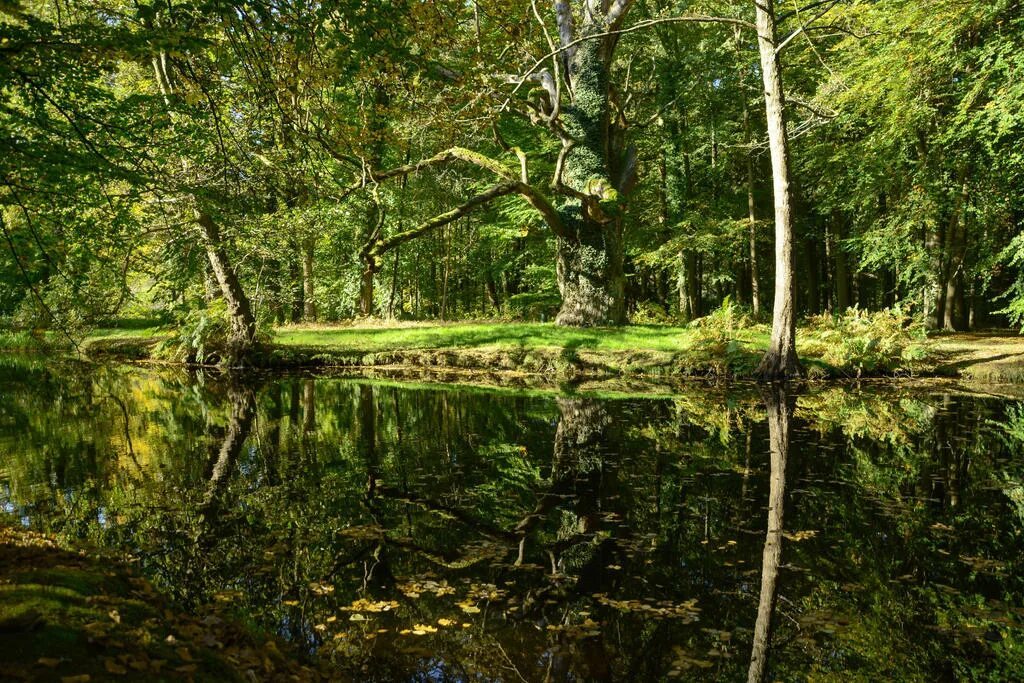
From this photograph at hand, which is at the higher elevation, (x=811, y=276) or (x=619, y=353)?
(x=811, y=276)

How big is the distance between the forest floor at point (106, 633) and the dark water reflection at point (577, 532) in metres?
0.33

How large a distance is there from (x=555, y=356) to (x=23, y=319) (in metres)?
21.4

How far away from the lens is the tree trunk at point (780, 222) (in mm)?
13523

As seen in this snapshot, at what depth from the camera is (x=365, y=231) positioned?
26.9m

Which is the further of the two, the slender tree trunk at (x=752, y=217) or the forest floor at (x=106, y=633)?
the slender tree trunk at (x=752, y=217)

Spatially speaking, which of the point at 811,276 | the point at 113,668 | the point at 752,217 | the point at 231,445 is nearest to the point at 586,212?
the point at 752,217

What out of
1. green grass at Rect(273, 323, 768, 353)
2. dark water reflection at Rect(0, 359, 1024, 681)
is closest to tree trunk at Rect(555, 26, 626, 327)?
green grass at Rect(273, 323, 768, 353)

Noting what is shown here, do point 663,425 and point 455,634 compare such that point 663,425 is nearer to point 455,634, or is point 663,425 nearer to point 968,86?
point 455,634

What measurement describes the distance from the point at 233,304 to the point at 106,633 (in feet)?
53.1

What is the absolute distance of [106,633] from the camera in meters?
2.70

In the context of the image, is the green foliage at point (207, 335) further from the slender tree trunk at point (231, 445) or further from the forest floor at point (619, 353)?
the slender tree trunk at point (231, 445)

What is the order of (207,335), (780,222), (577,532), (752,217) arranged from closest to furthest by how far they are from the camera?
(577,532) → (780,222) → (207,335) → (752,217)

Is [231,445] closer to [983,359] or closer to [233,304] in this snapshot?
[233,304]

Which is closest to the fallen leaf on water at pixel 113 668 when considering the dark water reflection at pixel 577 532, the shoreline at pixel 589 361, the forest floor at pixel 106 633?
the forest floor at pixel 106 633
